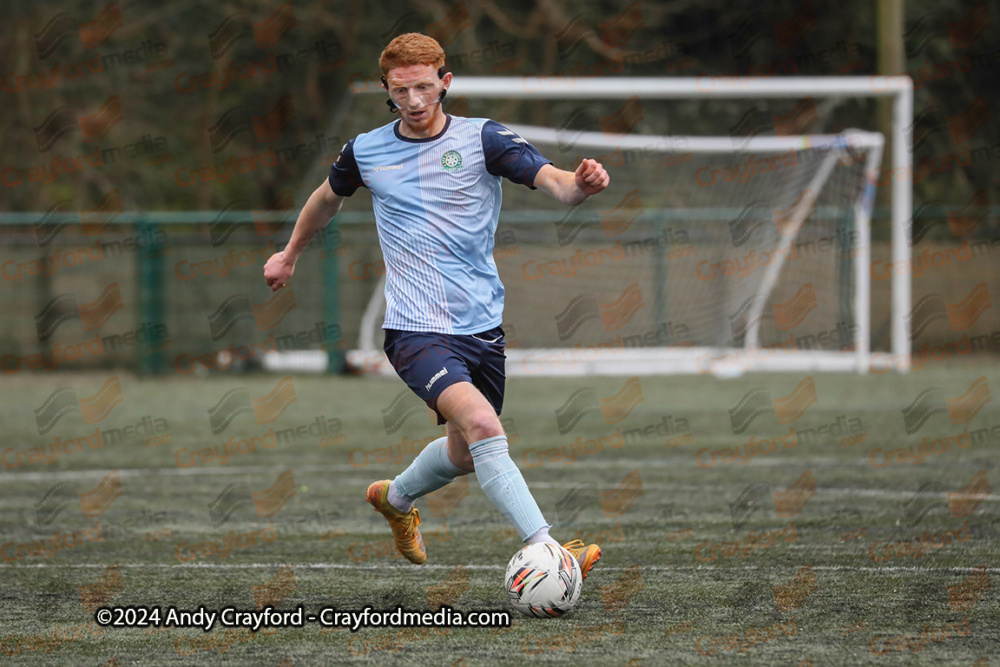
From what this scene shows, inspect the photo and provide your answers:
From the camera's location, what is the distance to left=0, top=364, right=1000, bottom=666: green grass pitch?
4.12 m

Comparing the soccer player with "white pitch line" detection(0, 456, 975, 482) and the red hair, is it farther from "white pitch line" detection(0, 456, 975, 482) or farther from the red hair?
"white pitch line" detection(0, 456, 975, 482)

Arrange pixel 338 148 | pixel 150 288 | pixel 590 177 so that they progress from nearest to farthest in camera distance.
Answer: pixel 590 177, pixel 338 148, pixel 150 288

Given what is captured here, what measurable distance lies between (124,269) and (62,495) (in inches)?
412

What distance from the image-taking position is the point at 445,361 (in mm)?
4840

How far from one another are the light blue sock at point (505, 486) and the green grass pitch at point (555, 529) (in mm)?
326

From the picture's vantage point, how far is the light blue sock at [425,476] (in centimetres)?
541

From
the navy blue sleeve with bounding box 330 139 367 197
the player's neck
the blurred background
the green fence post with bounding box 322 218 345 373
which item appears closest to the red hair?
the player's neck

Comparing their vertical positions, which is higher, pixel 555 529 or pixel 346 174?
pixel 346 174

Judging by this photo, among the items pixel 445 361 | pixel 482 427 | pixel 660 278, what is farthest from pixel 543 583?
pixel 660 278

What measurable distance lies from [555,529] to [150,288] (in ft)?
37.9

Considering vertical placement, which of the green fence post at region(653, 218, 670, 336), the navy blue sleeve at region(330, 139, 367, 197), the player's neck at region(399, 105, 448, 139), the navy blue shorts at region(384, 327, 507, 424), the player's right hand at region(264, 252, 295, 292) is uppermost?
the player's neck at region(399, 105, 448, 139)

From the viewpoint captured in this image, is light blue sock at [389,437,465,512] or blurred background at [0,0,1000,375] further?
blurred background at [0,0,1000,375]

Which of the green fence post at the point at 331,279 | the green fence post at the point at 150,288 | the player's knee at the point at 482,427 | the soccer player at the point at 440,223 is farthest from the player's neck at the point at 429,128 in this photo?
the green fence post at the point at 150,288

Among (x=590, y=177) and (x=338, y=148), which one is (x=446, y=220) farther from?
(x=338, y=148)
